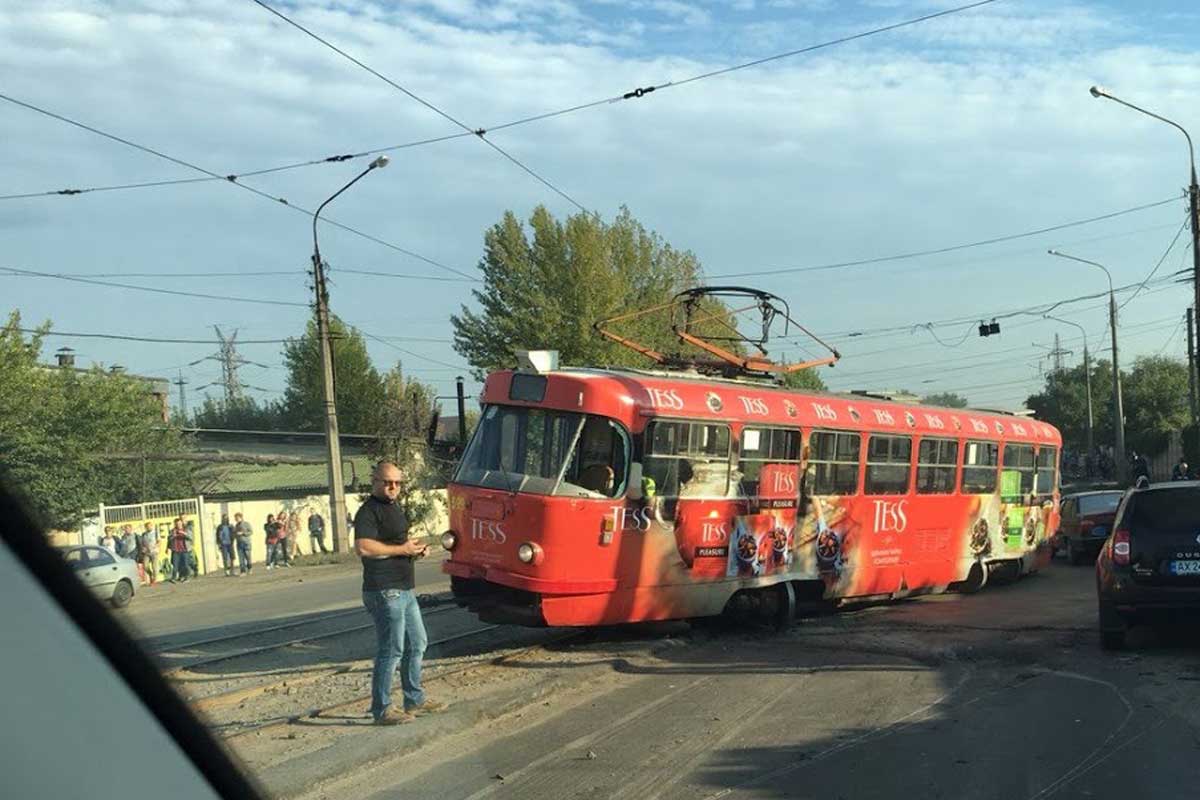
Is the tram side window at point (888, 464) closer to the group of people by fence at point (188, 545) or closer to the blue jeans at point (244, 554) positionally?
the group of people by fence at point (188, 545)

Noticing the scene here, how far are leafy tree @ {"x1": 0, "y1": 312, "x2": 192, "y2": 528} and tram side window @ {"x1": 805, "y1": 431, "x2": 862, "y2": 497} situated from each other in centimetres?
1727

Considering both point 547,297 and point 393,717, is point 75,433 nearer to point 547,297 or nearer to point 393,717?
point 547,297

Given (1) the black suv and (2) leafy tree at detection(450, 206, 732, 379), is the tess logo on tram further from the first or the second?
(2) leafy tree at detection(450, 206, 732, 379)

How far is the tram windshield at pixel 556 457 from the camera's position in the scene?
10.1 meters

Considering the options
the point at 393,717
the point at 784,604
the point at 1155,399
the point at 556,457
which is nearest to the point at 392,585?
the point at 393,717

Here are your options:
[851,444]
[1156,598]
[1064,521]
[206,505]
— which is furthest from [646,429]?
[206,505]

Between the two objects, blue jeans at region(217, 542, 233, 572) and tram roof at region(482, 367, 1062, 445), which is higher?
A: tram roof at region(482, 367, 1062, 445)

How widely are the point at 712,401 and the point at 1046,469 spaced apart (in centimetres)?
1053

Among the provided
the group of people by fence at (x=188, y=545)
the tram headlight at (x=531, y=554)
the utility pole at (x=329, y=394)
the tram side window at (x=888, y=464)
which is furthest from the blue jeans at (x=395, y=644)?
the utility pole at (x=329, y=394)

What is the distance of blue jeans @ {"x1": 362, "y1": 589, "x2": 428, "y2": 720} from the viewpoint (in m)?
7.25

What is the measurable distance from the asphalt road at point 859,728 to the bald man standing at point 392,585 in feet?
2.23

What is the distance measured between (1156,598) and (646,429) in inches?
184

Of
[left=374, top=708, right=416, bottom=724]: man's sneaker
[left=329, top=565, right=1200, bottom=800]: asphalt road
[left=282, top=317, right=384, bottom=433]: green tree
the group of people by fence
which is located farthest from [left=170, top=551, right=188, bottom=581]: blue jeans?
[left=282, top=317, right=384, bottom=433]: green tree

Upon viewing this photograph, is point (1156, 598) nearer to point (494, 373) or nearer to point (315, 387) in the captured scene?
point (494, 373)
